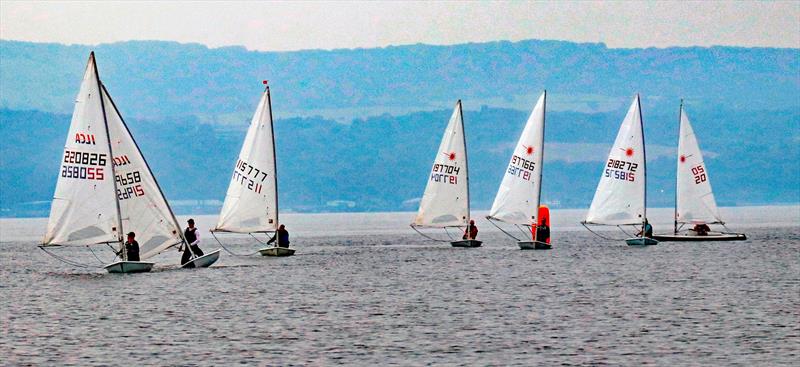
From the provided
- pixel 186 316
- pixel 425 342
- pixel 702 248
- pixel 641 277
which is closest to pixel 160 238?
pixel 186 316

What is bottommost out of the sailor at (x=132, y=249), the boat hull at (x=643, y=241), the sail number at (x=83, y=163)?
the sailor at (x=132, y=249)

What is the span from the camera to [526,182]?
3184 inches

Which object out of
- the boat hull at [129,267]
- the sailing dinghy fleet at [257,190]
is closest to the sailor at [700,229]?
the sailing dinghy fleet at [257,190]

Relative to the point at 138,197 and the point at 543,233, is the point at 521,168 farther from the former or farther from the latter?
the point at 138,197

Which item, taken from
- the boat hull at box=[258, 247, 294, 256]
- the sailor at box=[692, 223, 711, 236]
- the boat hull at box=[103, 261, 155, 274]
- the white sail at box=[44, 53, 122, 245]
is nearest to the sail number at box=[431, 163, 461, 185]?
the boat hull at box=[258, 247, 294, 256]

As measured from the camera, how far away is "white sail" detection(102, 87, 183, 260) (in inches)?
2291

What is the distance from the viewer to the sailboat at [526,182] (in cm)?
8075

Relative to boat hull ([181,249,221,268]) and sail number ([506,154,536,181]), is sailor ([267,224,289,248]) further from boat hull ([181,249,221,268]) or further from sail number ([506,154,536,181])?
sail number ([506,154,536,181])

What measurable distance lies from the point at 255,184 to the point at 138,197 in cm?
1566

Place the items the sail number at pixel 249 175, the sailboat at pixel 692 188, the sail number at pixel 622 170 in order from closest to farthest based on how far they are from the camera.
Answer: the sail number at pixel 249 175 < the sail number at pixel 622 170 < the sailboat at pixel 692 188

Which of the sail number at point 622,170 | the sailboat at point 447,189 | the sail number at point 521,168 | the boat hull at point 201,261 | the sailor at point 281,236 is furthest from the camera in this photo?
the sailboat at point 447,189

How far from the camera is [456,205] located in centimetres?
8556

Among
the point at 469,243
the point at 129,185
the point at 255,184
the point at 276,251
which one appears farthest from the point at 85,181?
the point at 469,243

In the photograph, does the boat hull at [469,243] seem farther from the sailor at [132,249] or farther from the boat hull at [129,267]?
the sailor at [132,249]
